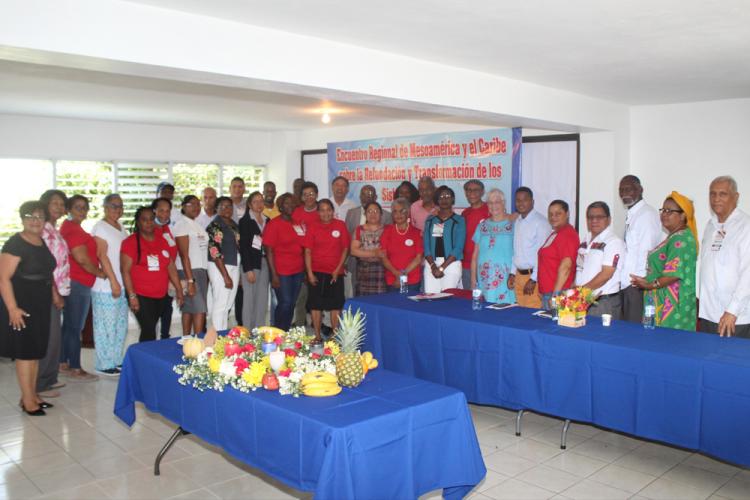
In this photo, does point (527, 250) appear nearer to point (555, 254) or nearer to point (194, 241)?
point (555, 254)

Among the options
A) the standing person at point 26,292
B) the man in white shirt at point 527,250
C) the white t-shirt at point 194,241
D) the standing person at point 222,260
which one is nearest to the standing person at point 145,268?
the white t-shirt at point 194,241

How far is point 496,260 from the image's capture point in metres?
6.42

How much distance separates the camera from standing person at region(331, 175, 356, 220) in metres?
8.62

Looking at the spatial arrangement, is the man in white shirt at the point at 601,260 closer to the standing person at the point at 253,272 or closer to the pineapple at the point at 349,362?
the pineapple at the point at 349,362

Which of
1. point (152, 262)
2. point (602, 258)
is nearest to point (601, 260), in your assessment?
point (602, 258)

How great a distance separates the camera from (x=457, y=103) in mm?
5473

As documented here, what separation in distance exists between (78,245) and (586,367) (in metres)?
4.56

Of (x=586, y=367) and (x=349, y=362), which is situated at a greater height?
(x=349, y=362)

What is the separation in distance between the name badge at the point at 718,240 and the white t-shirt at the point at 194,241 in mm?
4853

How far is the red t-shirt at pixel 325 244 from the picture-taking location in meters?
7.12

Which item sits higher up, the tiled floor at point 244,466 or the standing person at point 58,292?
the standing person at point 58,292

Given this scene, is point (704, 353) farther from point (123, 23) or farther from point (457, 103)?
point (123, 23)

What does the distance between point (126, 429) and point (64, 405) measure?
95 cm

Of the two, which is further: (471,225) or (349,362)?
(471,225)
